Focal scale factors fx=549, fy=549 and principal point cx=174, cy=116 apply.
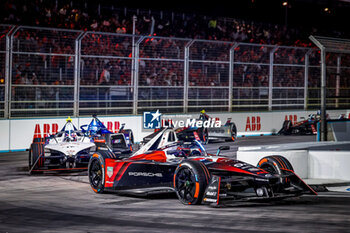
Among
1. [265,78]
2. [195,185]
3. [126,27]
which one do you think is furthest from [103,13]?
[195,185]

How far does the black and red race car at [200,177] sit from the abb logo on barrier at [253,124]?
43.8 ft

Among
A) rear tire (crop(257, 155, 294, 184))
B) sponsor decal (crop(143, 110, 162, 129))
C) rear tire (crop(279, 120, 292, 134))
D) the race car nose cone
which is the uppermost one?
sponsor decal (crop(143, 110, 162, 129))

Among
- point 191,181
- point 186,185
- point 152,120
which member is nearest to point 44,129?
point 152,120

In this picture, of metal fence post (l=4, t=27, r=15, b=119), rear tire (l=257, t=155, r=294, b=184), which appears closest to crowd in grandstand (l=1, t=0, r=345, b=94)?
metal fence post (l=4, t=27, r=15, b=119)

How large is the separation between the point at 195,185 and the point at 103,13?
19.1 meters

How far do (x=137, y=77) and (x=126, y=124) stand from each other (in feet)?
5.71

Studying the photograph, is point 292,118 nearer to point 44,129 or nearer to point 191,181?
point 44,129

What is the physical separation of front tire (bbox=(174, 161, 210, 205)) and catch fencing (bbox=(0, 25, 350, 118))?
9969mm

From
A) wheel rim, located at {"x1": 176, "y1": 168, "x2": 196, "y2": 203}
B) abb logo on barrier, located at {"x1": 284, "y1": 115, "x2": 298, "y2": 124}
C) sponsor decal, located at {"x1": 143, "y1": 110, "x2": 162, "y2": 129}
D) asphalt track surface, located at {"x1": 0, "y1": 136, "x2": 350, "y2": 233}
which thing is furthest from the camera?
abb logo on barrier, located at {"x1": 284, "y1": 115, "x2": 298, "y2": 124}

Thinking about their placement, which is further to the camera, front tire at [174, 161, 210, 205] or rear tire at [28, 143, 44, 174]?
rear tire at [28, 143, 44, 174]

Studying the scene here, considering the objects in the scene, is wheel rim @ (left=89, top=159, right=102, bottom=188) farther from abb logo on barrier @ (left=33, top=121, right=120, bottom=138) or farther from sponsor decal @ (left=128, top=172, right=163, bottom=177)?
abb logo on barrier @ (left=33, top=121, right=120, bottom=138)

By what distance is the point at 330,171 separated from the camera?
1017cm

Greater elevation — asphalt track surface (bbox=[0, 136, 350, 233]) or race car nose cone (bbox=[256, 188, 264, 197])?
race car nose cone (bbox=[256, 188, 264, 197])

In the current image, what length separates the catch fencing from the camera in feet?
59.0
